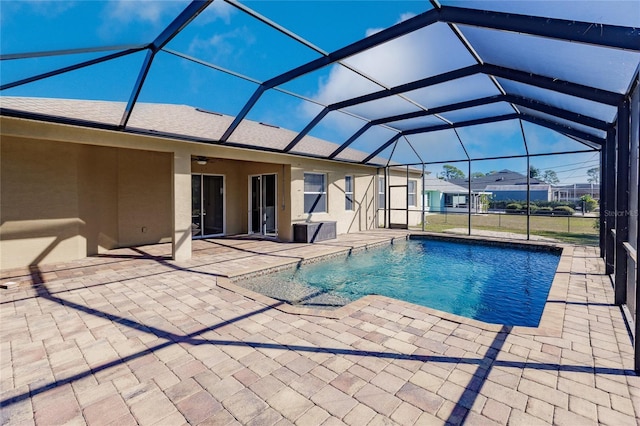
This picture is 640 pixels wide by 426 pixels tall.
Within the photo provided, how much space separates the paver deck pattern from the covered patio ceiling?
2.99m

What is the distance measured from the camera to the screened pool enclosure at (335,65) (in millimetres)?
3416

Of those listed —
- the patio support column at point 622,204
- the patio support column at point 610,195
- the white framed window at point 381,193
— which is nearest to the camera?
the patio support column at point 622,204

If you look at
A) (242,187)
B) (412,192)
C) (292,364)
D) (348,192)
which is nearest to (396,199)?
(412,192)

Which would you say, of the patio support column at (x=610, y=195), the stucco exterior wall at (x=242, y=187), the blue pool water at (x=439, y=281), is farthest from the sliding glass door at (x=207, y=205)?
the patio support column at (x=610, y=195)

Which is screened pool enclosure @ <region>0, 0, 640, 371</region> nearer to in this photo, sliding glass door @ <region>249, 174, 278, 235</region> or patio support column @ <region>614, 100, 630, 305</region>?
patio support column @ <region>614, 100, 630, 305</region>

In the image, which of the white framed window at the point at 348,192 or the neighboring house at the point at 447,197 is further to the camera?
the neighboring house at the point at 447,197

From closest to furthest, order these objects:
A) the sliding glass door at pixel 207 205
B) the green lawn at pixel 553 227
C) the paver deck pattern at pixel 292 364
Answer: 1. the paver deck pattern at pixel 292 364
2. the sliding glass door at pixel 207 205
3. the green lawn at pixel 553 227

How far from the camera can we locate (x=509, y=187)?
33.4 m

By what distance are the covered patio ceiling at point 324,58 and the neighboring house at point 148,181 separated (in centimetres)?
32

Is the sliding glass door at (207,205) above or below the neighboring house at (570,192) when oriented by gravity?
below

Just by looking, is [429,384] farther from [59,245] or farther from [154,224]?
[154,224]

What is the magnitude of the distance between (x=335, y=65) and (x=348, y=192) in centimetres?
756

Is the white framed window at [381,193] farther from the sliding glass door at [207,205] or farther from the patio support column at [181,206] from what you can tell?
the patio support column at [181,206]

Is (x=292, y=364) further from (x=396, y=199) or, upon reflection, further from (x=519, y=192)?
(x=519, y=192)
